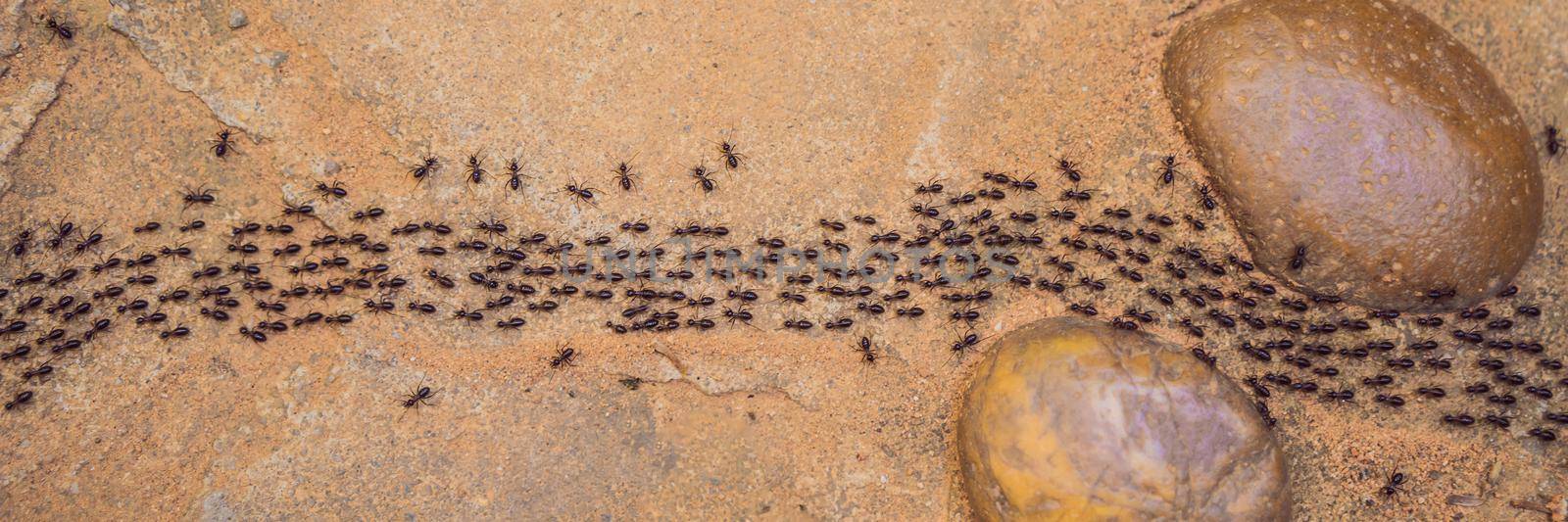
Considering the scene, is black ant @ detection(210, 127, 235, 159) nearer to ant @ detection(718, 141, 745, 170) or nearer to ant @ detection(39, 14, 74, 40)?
ant @ detection(39, 14, 74, 40)

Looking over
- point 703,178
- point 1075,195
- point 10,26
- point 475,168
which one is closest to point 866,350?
point 703,178

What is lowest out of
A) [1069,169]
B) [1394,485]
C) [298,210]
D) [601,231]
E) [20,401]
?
[1394,485]

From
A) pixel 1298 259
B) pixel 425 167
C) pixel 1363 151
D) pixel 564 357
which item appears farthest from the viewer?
pixel 425 167

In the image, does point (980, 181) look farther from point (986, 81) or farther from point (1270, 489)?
point (1270, 489)

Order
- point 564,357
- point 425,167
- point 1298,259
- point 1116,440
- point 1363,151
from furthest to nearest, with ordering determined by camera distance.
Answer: point 425,167 < point 564,357 < point 1298,259 < point 1363,151 < point 1116,440

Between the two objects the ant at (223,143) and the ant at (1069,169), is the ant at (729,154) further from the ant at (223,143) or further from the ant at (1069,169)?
the ant at (223,143)

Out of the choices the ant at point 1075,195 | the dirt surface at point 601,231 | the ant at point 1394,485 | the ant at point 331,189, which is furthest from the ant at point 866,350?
the ant at point 331,189

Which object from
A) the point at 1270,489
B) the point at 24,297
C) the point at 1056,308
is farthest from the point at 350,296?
the point at 1270,489

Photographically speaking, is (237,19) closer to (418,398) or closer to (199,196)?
(199,196)
